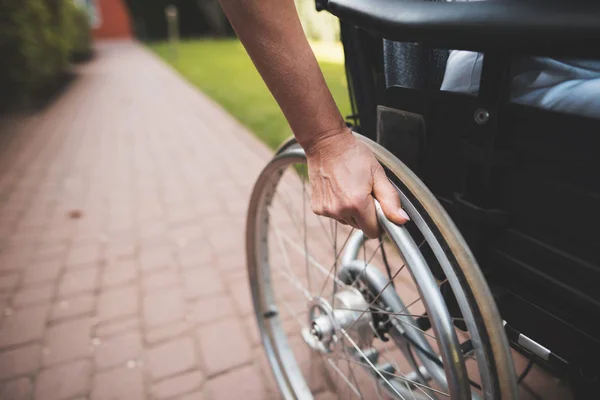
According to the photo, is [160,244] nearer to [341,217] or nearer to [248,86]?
[341,217]

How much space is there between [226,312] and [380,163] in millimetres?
1538

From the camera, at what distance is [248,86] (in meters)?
8.37

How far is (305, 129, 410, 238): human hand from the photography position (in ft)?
→ 2.81

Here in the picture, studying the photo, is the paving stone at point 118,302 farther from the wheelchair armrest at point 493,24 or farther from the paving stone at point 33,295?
the wheelchair armrest at point 493,24

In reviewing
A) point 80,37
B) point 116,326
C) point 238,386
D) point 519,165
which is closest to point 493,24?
point 519,165

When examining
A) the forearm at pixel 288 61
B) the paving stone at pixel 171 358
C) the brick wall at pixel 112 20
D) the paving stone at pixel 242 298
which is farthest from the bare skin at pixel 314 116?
the brick wall at pixel 112 20

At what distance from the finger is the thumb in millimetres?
22

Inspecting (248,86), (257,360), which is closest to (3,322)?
(257,360)

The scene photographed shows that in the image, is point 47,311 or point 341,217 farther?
point 47,311

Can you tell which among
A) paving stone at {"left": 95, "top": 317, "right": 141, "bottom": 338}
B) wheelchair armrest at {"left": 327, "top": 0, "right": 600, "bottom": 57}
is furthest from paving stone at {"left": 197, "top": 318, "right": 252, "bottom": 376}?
wheelchair armrest at {"left": 327, "top": 0, "right": 600, "bottom": 57}

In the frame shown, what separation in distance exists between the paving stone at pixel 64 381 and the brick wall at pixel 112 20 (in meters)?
26.3

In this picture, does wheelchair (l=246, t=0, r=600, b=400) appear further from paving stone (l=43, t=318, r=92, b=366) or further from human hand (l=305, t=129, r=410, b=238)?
paving stone (l=43, t=318, r=92, b=366)

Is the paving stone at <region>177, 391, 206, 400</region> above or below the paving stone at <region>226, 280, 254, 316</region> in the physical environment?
below

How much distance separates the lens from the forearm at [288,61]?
0.82 metres
